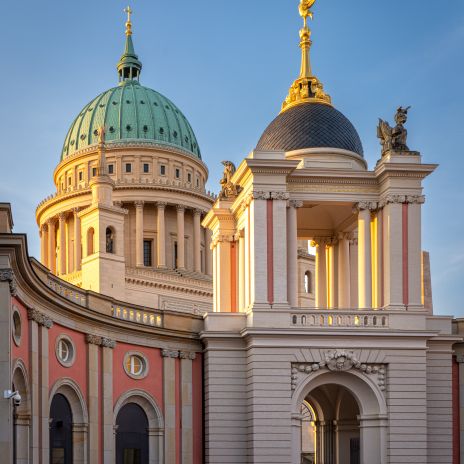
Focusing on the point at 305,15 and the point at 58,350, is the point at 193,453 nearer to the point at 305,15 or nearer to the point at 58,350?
the point at 58,350

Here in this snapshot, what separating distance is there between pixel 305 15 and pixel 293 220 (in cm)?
1250

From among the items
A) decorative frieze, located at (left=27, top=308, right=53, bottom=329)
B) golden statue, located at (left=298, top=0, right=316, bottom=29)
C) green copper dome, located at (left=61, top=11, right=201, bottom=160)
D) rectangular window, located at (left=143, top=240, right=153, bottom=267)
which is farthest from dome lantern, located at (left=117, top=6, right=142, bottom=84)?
decorative frieze, located at (left=27, top=308, right=53, bottom=329)

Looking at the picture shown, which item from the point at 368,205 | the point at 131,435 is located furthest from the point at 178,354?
the point at 368,205

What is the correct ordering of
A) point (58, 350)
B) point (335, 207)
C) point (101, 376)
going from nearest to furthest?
point (58, 350)
point (101, 376)
point (335, 207)

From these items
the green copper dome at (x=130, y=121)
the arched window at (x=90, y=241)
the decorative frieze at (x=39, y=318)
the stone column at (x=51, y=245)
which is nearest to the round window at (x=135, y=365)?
the decorative frieze at (x=39, y=318)

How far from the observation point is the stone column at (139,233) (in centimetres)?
10325

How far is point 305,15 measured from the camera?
57.3 meters

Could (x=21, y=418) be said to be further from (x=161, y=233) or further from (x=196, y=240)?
(x=196, y=240)

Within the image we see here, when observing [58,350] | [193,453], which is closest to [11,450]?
[58,350]

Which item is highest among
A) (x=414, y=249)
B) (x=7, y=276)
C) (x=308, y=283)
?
(x=308, y=283)

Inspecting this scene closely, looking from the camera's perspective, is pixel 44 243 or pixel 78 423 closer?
pixel 78 423

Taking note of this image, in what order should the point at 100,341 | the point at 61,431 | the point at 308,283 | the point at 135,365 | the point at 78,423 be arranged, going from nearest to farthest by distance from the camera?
the point at 61,431 → the point at 78,423 → the point at 100,341 → the point at 135,365 → the point at 308,283

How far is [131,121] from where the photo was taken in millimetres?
108438

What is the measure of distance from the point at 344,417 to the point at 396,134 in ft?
45.5
